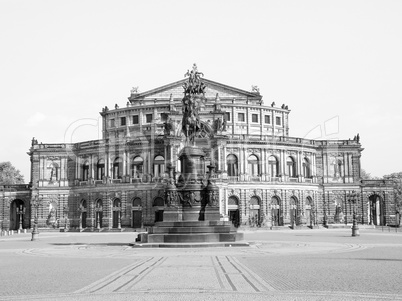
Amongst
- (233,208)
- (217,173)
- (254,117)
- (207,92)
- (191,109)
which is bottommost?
(233,208)

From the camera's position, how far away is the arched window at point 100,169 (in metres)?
98.2

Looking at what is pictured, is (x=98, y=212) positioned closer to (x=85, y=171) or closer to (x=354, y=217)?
(x=85, y=171)

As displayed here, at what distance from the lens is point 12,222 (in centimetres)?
10594

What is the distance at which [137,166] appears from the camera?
9569 cm

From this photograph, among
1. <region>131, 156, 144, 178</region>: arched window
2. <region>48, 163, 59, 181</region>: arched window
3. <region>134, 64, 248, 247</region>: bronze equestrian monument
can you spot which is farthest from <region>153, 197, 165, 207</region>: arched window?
<region>134, 64, 248, 247</region>: bronze equestrian monument

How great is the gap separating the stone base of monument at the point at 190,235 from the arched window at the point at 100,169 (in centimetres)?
6105

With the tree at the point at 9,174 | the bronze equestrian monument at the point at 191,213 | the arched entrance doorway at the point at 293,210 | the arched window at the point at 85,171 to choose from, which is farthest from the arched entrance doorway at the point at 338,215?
the tree at the point at 9,174

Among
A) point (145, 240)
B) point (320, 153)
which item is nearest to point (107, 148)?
point (320, 153)

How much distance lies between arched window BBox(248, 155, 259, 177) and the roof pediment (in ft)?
49.2

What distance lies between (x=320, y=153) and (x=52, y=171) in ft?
163

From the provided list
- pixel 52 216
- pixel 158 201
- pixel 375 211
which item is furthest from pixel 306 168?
pixel 52 216

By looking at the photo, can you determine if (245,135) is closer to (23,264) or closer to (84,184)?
(84,184)

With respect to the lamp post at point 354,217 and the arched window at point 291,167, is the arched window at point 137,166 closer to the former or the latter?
the arched window at point 291,167

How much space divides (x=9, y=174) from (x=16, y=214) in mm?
35696
